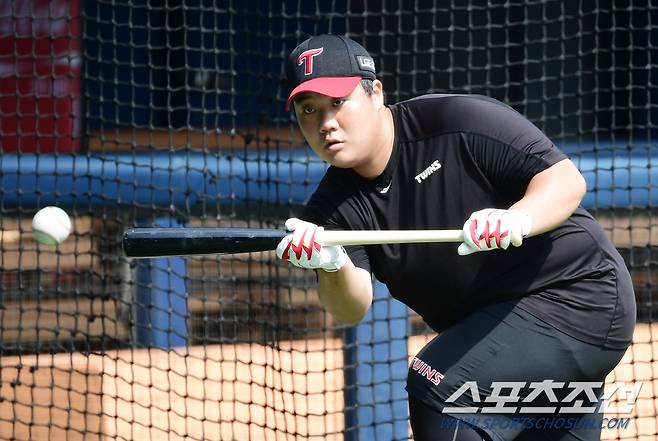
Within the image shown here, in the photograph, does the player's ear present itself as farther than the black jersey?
Yes

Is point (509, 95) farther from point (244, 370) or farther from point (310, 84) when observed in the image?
point (310, 84)

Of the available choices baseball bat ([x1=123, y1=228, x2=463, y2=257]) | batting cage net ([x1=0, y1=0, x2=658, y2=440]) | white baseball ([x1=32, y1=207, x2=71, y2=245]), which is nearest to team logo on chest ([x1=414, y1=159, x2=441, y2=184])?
baseball bat ([x1=123, y1=228, x2=463, y2=257])

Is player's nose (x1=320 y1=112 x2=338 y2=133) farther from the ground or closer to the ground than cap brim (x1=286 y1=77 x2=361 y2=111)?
closer to the ground

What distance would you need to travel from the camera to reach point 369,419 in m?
4.46

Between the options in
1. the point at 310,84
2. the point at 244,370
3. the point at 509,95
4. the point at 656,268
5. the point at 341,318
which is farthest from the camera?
the point at 509,95

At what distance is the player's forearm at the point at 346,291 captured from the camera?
2986 millimetres

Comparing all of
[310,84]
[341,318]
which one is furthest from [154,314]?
[310,84]

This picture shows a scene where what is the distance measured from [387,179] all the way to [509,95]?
12.6 feet

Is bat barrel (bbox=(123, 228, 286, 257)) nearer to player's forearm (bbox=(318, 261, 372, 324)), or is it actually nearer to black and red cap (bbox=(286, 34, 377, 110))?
player's forearm (bbox=(318, 261, 372, 324))

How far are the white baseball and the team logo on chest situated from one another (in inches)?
49.6

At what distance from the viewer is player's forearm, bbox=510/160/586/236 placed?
273cm

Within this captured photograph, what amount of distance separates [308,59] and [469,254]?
0.68 meters

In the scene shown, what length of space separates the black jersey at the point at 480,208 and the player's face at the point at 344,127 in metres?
0.11

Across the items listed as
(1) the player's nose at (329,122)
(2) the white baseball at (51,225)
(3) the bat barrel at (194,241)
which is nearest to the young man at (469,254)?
(1) the player's nose at (329,122)
